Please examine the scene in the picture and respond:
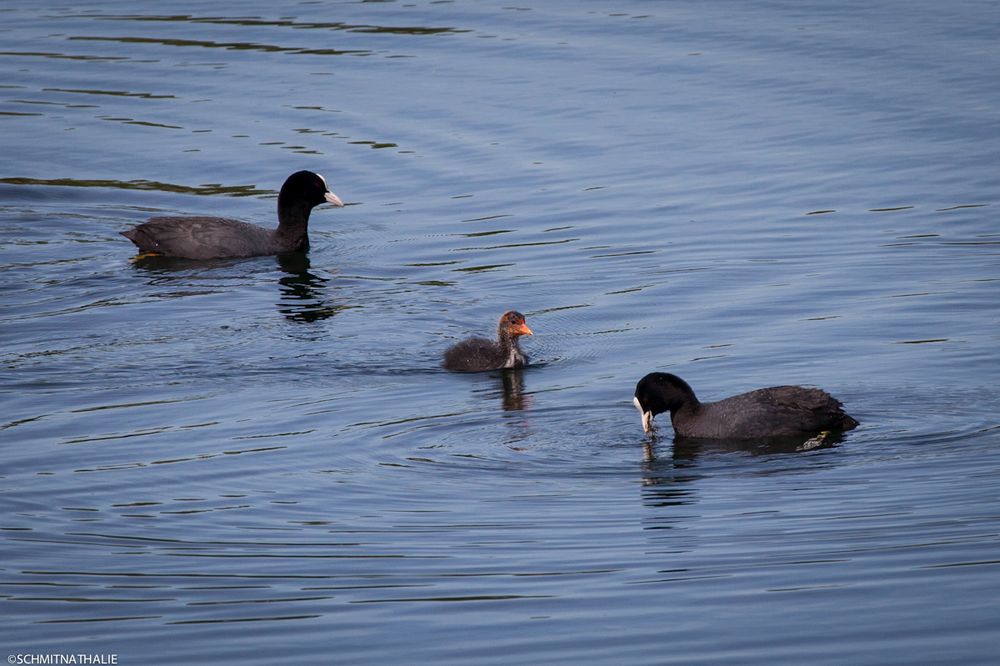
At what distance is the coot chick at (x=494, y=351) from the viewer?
1399cm

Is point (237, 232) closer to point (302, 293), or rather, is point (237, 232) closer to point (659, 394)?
point (302, 293)

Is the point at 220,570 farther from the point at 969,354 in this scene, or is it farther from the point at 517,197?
the point at 517,197

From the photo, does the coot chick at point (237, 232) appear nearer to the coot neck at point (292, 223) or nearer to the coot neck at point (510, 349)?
the coot neck at point (292, 223)

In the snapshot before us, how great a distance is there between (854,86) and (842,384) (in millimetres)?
11657

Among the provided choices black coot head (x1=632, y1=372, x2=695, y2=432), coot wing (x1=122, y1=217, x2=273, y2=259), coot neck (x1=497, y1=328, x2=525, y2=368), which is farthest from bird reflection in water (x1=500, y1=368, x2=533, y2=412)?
coot wing (x1=122, y1=217, x2=273, y2=259)

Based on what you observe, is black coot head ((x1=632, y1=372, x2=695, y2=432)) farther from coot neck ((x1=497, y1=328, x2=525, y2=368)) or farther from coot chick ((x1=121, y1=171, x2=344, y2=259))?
coot chick ((x1=121, y1=171, x2=344, y2=259))

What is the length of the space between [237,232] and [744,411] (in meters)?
8.67

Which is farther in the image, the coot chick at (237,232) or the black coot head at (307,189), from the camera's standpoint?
the black coot head at (307,189)

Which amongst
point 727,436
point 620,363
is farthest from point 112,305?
point 727,436

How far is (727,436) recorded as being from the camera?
11.5m

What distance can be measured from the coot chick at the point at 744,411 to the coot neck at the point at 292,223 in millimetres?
7989

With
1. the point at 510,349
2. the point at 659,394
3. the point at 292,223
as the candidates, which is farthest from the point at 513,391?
the point at 292,223

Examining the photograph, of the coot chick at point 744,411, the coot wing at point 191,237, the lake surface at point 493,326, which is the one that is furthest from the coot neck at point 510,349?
the coot wing at point 191,237

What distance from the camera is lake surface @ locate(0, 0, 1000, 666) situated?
27.1ft
